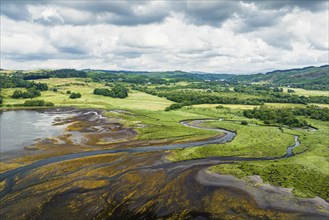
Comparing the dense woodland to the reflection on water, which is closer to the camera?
the reflection on water

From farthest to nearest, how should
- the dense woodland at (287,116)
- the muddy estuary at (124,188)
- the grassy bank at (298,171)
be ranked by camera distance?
1. the dense woodland at (287,116)
2. the grassy bank at (298,171)
3. the muddy estuary at (124,188)

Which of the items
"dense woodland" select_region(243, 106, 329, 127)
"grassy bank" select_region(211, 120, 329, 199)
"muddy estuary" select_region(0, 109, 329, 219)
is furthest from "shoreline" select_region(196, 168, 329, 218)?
"dense woodland" select_region(243, 106, 329, 127)

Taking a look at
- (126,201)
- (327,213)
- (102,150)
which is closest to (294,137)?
(327,213)

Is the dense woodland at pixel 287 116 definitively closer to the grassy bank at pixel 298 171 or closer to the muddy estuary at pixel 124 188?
the grassy bank at pixel 298 171

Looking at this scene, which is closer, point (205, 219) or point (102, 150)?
point (205, 219)

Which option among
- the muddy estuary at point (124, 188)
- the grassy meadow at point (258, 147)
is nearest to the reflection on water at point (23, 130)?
the muddy estuary at point (124, 188)

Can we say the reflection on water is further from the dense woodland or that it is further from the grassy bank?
the dense woodland

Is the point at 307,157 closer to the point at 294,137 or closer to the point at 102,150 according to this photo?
the point at 294,137
